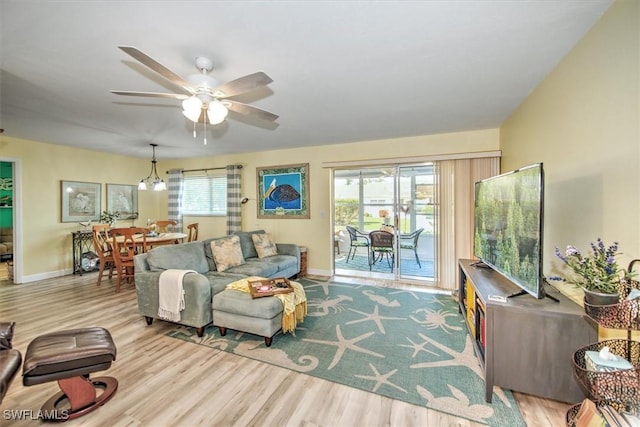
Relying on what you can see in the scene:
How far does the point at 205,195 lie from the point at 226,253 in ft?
9.82

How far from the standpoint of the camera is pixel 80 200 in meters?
5.31

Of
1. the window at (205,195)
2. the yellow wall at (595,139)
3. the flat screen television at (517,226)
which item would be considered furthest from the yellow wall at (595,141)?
the window at (205,195)

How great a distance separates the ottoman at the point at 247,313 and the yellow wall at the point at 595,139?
2525 mm

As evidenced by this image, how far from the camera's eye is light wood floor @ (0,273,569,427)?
1.66m

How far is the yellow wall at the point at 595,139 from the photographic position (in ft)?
4.69

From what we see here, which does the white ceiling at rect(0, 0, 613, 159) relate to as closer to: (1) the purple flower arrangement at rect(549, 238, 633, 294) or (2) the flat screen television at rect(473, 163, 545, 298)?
(2) the flat screen television at rect(473, 163, 545, 298)

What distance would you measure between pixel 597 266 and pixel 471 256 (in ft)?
9.69

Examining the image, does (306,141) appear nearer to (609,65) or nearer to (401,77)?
(401,77)

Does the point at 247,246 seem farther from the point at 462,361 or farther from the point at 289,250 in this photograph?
the point at 462,361

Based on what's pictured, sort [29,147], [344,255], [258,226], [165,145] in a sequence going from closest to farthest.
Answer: [29,147] < [165,145] < [258,226] < [344,255]

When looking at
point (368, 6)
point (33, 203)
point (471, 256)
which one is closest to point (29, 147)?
point (33, 203)

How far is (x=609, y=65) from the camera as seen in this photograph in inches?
62.0

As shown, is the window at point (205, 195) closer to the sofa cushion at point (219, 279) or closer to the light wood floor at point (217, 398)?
the sofa cushion at point (219, 279)

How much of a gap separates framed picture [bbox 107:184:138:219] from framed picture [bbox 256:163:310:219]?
321 centimetres
